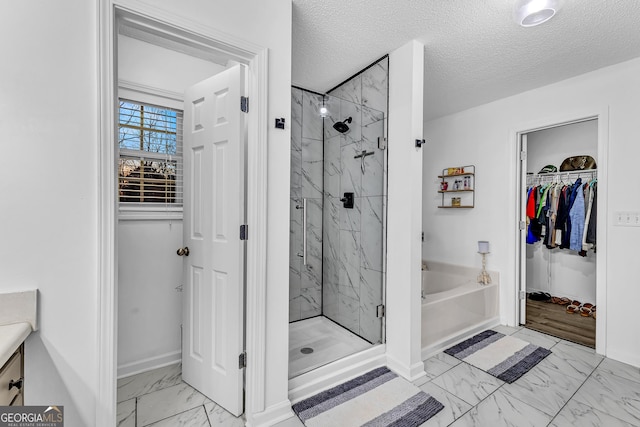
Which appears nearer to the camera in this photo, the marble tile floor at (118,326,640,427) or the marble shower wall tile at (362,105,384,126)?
the marble tile floor at (118,326,640,427)

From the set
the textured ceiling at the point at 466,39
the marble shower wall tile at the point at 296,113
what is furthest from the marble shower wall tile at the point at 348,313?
the textured ceiling at the point at 466,39

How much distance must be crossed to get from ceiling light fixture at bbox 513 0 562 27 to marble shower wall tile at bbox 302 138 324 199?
174 cm

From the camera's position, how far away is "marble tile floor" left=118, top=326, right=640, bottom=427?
67.3 inches

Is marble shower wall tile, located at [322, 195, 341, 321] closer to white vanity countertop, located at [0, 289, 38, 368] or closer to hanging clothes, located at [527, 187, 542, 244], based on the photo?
white vanity countertop, located at [0, 289, 38, 368]

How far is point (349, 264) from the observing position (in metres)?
2.76

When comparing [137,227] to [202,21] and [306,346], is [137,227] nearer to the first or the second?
[202,21]

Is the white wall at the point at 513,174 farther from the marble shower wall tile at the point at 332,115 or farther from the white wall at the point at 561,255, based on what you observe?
the marble shower wall tile at the point at 332,115

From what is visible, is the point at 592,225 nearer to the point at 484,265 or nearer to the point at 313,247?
the point at 484,265

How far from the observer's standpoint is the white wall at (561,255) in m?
3.74

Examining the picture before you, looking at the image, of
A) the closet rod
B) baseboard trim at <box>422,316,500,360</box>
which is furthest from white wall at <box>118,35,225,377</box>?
the closet rod

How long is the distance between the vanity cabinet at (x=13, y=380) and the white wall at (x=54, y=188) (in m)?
0.05

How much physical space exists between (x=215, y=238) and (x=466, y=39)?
7.43ft

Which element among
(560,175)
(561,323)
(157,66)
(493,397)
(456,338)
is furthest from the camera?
(560,175)

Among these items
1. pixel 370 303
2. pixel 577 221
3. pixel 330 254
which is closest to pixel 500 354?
pixel 370 303
